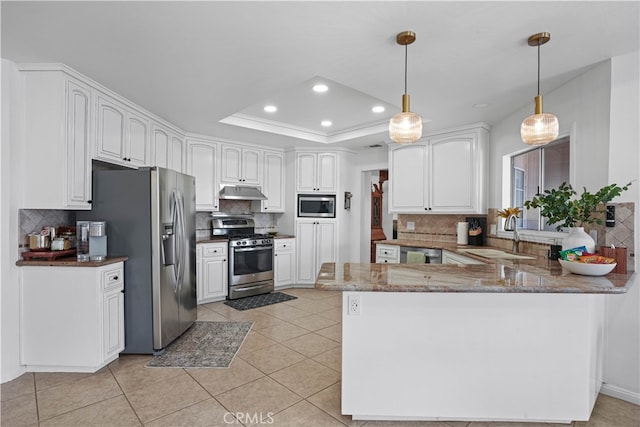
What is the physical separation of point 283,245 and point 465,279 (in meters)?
3.76

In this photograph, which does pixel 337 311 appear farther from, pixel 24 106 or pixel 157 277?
pixel 24 106

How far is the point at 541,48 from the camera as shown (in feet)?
7.41

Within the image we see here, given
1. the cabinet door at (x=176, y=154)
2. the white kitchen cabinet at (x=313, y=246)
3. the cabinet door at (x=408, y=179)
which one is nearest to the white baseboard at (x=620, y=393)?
the cabinet door at (x=408, y=179)

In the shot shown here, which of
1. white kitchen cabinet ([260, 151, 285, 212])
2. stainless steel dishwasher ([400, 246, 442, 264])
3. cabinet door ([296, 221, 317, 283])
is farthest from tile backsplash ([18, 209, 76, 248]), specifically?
stainless steel dishwasher ([400, 246, 442, 264])

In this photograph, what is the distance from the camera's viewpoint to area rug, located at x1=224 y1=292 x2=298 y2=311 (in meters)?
4.48

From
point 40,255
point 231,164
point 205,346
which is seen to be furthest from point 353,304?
point 231,164

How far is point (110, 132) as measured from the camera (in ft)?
10.1

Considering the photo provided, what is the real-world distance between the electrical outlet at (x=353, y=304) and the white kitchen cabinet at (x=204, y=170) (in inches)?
137

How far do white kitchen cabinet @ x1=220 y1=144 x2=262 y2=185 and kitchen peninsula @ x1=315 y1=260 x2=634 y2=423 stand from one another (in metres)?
3.57

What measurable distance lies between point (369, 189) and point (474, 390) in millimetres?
4518

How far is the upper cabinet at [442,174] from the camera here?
412cm

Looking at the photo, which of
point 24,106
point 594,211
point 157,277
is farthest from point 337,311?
point 24,106

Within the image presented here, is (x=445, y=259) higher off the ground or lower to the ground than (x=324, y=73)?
lower

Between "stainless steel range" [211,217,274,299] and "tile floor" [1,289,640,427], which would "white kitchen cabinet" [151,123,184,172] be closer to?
"stainless steel range" [211,217,274,299]
